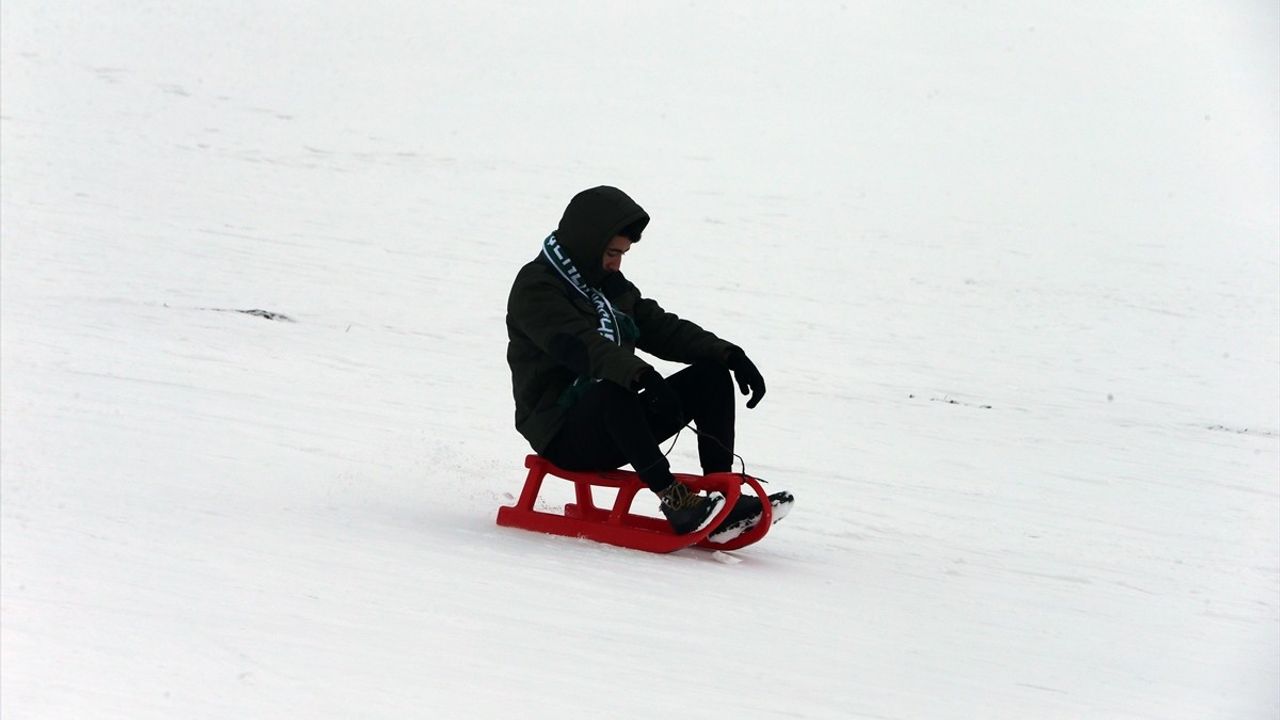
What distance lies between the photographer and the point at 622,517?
507cm

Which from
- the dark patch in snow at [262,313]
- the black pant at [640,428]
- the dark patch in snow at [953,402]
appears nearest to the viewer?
the black pant at [640,428]

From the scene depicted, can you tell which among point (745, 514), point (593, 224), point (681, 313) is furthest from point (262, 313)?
point (745, 514)

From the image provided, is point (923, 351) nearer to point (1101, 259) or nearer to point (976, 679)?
point (1101, 259)

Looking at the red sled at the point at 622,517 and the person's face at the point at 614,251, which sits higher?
the person's face at the point at 614,251

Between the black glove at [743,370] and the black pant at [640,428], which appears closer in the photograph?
the black pant at [640,428]

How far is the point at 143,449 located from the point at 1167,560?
4565 mm

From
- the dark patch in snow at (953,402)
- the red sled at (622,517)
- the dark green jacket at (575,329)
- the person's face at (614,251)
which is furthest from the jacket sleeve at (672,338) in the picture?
the dark patch in snow at (953,402)

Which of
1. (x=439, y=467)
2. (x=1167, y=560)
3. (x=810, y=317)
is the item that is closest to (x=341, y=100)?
(x=810, y=317)

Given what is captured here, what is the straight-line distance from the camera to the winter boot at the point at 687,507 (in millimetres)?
4719

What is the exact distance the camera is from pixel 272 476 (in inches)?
227

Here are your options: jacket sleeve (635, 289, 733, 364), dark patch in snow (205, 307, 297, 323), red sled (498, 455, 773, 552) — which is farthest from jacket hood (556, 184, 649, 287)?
dark patch in snow (205, 307, 297, 323)

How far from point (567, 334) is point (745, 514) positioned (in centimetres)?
87

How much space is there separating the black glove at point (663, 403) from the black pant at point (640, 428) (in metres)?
0.02

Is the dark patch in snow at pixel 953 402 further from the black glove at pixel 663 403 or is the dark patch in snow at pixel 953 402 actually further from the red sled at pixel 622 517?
the black glove at pixel 663 403
